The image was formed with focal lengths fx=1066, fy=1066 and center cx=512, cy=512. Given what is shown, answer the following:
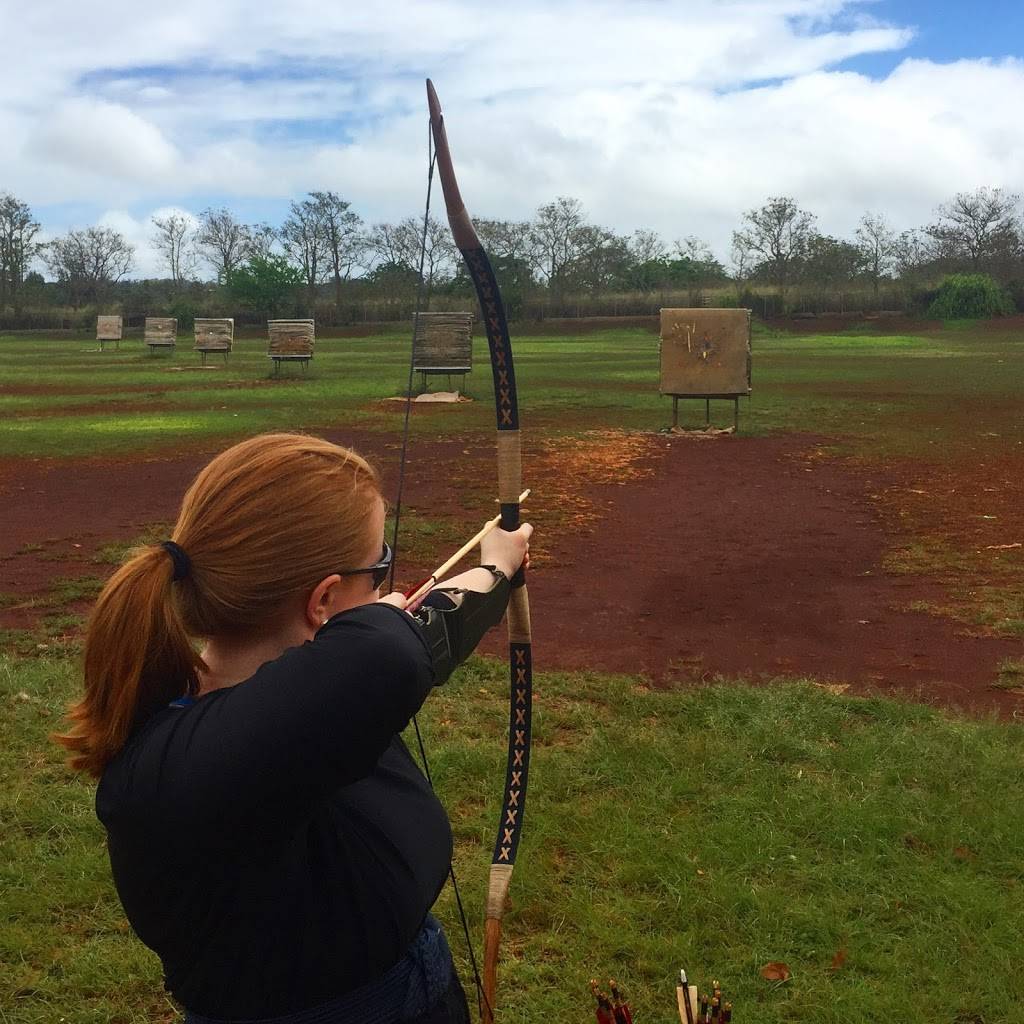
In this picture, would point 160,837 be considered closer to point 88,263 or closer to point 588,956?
point 588,956

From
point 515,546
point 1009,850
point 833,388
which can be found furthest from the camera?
point 833,388

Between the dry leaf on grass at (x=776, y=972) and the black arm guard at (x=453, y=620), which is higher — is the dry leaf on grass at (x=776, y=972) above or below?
below

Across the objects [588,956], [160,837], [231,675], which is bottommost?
[588,956]

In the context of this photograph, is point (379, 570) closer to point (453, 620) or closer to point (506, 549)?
point (453, 620)

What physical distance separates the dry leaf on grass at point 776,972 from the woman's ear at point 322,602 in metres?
2.01

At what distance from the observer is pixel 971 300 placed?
5094 centimetres

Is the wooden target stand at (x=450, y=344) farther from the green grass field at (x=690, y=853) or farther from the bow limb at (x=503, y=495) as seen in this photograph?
the bow limb at (x=503, y=495)

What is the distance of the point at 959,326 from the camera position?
161 feet

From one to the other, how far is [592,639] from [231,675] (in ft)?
15.1

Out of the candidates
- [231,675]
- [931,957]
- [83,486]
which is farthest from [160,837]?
[83,486]

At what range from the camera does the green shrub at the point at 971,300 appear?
50438 mm

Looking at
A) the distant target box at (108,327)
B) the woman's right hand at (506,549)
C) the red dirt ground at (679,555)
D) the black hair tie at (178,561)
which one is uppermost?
the distant target box at (108,327)

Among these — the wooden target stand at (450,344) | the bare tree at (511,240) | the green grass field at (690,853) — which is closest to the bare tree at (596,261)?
the bare tree at (511,240)

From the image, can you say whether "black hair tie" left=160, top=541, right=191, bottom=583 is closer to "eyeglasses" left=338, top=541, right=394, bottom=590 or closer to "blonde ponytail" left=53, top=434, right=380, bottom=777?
"blonde ponytail" left=53, top=434, right=380, bottom=777
